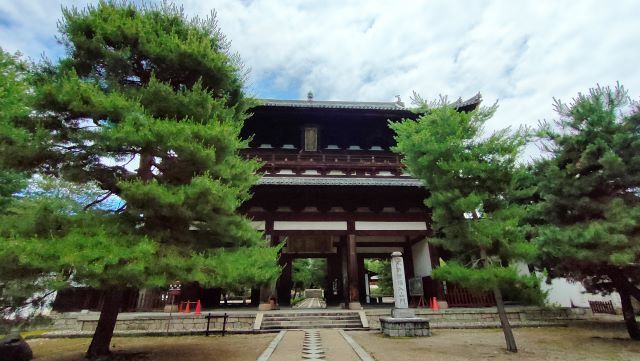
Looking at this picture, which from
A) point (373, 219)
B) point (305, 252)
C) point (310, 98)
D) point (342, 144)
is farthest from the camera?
point (310, 98)

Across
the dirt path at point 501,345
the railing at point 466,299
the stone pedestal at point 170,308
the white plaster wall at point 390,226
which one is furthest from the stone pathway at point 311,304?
the dirt path at point 501,345

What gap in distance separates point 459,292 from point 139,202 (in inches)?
513

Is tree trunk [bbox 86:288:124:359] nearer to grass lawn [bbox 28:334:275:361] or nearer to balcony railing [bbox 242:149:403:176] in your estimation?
grass lawn [bbox 28:334:275:361]

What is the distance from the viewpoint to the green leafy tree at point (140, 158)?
5.54 m

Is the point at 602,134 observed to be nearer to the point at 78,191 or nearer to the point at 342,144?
the point at 342,144

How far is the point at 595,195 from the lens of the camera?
368 inches

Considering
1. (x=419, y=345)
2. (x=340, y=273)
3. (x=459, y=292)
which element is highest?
(x=340, y=273)

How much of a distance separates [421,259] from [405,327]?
609 centimetres

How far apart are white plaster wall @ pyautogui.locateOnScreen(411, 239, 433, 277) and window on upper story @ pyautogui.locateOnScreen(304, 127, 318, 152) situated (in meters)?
6.91

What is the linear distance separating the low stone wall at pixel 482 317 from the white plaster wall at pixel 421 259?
7.10ft

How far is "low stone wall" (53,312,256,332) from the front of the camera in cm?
1117

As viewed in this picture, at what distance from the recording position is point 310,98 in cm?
2027

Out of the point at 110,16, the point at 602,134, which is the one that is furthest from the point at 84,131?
the point at 602,134

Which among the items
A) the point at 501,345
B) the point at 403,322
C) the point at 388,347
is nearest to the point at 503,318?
the point at 501,345
